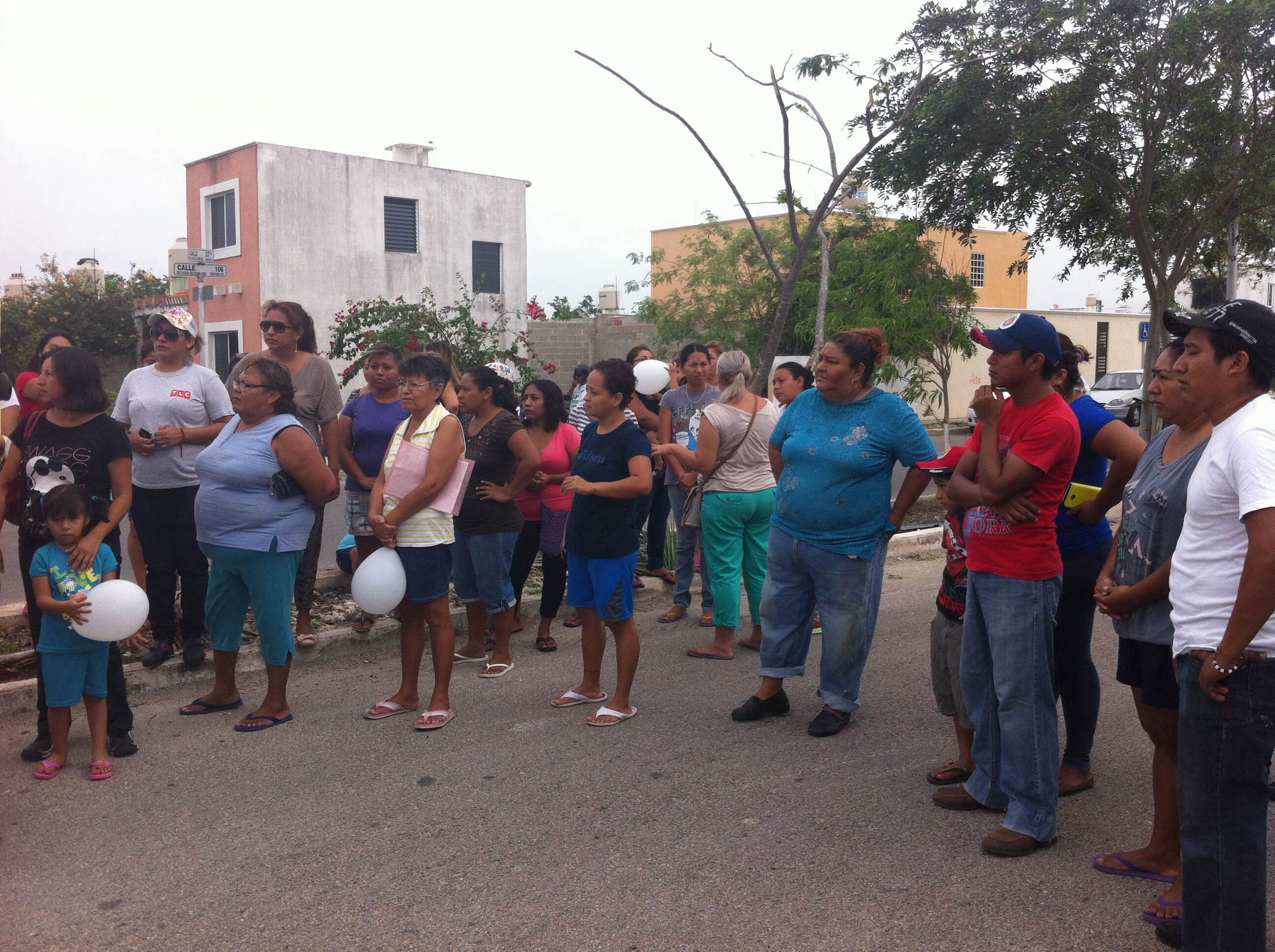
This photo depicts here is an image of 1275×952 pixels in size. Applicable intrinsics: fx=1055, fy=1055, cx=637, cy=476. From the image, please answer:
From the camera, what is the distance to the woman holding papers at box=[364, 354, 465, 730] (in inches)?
205

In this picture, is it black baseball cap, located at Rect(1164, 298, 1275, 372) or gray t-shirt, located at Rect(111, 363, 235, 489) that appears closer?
black baseball cap, located at Rect(1164, 298, 1275, 372)

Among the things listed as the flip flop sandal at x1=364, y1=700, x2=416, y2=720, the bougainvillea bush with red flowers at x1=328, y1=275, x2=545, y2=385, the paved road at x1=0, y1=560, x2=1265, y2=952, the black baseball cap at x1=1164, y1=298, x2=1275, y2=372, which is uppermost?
the bougainvillea bush with red flowers at x1=328, y1=275, x2=545, y2=385

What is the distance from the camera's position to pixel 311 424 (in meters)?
6.47

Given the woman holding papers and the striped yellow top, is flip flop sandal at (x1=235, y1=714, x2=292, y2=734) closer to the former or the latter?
the woman holding papers

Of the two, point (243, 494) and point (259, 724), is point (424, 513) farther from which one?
point (259, 724)

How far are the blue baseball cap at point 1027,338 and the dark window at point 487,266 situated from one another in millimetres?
25026

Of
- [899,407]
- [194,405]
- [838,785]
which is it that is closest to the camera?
[838,785]

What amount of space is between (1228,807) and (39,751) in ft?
15.4

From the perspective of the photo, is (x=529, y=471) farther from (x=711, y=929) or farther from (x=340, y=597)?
(x=711, y=929)

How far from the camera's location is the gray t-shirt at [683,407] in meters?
7.84

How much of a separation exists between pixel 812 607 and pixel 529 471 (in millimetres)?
1793

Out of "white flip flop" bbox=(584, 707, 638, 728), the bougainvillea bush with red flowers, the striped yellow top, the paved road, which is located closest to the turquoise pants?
the paved road

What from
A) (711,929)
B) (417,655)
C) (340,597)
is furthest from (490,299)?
(711,929)

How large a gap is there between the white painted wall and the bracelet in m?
24.3
